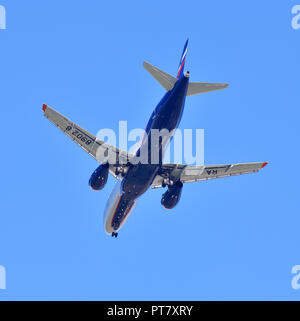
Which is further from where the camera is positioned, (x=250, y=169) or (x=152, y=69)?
(x=250, y=169)

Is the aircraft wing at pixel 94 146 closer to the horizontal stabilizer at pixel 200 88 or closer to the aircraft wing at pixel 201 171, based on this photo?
the aircraft wing at pixel 201 171

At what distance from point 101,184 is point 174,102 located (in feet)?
33.7

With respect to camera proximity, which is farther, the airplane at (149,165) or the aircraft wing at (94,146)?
the aircraft wing at (94,146)

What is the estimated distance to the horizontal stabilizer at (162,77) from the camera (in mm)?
45031

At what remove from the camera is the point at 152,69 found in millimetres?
45062

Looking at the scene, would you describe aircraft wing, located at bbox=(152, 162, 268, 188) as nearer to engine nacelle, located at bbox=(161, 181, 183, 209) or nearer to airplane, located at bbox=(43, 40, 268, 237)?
airplane, located at bbox=(43, 40, 268, 237)

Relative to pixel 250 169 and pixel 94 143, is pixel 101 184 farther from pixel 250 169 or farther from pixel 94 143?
pixel 250 169

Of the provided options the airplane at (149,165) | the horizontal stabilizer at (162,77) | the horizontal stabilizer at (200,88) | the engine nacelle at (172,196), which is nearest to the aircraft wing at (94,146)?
the airplane at (149,165)

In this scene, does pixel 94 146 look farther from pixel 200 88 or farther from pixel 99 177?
pixel 200 88

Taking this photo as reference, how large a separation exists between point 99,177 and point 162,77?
32.9 feet

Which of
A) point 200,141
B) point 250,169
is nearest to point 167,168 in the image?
point 200,141

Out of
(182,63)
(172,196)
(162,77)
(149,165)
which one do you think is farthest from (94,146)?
(182,63)

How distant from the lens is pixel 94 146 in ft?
165

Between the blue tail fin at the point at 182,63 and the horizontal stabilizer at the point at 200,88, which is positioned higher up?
the blue tail fin at the point at 182,63
